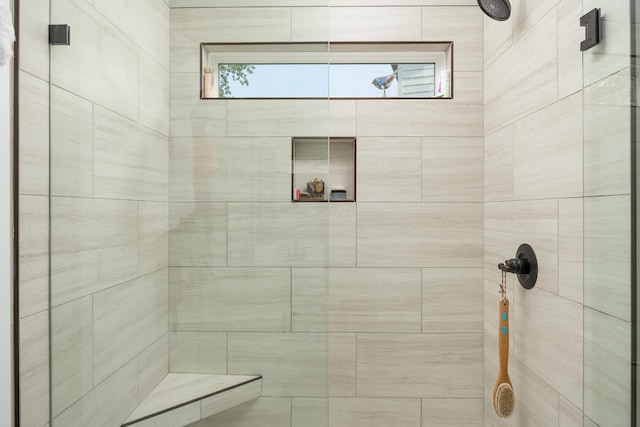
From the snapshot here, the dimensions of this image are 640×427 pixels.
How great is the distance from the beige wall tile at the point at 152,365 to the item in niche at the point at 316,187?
542 millimetres

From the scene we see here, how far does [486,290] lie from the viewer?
1.69 metres

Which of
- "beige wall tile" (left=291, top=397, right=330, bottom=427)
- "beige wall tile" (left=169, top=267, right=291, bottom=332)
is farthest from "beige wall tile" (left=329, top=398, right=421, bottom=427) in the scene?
"beige wall tile" (left=169, top=267, right=291, bottom=332)

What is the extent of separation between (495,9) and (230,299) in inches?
48.5

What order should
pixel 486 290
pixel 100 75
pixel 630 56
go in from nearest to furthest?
1. pixel 630 56
2. pixel 100 75
3. pixel 486 290

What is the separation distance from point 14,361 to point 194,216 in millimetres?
490

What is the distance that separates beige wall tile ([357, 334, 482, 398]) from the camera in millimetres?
1725

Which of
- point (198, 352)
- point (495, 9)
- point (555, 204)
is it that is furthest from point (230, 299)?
point (495, 9)

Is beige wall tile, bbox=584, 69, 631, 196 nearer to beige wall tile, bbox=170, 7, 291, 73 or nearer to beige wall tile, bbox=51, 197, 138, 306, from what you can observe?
beige wall tile, bbox=170, 7, 291, 73

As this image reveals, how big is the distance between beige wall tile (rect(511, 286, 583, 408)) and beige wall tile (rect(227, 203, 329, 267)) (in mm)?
689

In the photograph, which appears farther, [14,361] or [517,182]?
[517,182]

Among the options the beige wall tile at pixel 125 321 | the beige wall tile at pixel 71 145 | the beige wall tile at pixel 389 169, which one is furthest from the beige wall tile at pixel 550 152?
the beige wall tile at pixel 71 145

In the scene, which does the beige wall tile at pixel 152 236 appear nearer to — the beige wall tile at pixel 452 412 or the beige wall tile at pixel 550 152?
the beige wall tile at pixel 550 152

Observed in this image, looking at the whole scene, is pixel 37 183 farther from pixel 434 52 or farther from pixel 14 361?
pixel 434 52

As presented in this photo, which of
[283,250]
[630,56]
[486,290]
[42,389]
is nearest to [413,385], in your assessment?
[486,290]
